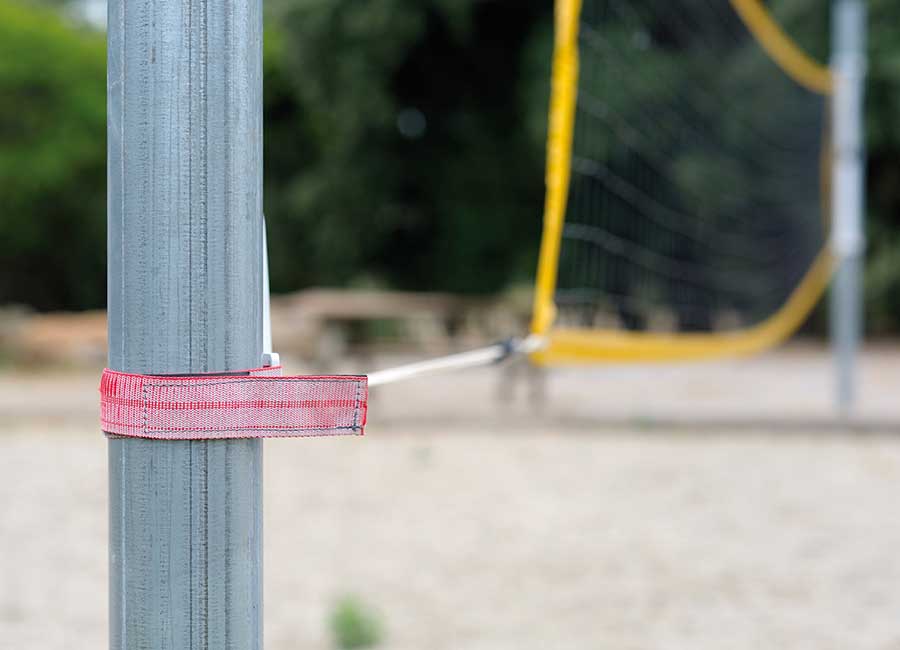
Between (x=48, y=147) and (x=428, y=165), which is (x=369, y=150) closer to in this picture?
(x=428, y=165)

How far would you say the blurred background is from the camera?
2902 mm

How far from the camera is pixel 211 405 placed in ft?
2.62

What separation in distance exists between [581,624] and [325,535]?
1170mm

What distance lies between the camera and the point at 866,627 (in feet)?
8.82

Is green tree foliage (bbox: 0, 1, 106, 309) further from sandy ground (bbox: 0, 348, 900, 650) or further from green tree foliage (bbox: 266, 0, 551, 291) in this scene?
sandy ground (bbox: 0, 348, 900, 650)

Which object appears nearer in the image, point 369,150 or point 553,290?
point 553,290

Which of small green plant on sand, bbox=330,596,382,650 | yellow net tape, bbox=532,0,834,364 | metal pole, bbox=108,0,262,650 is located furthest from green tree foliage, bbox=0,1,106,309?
metal pole, bbox=108,0,262,650

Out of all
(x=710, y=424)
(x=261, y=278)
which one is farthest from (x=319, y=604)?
(x=710, y=424)

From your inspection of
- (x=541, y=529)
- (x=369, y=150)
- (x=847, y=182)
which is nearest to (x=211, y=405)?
(x=541, y=529)

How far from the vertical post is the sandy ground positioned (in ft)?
1.35

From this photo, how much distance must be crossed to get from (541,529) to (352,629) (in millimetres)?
1340

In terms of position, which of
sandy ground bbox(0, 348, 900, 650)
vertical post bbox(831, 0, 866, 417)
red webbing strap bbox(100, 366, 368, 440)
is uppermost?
vertical post bbox(831, 0, 866, 417)

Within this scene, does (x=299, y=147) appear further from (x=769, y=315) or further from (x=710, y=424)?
(x=710, y=424)

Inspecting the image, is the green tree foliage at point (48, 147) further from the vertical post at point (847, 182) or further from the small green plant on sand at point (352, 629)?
the small green plant on sand at point (352, 629)
